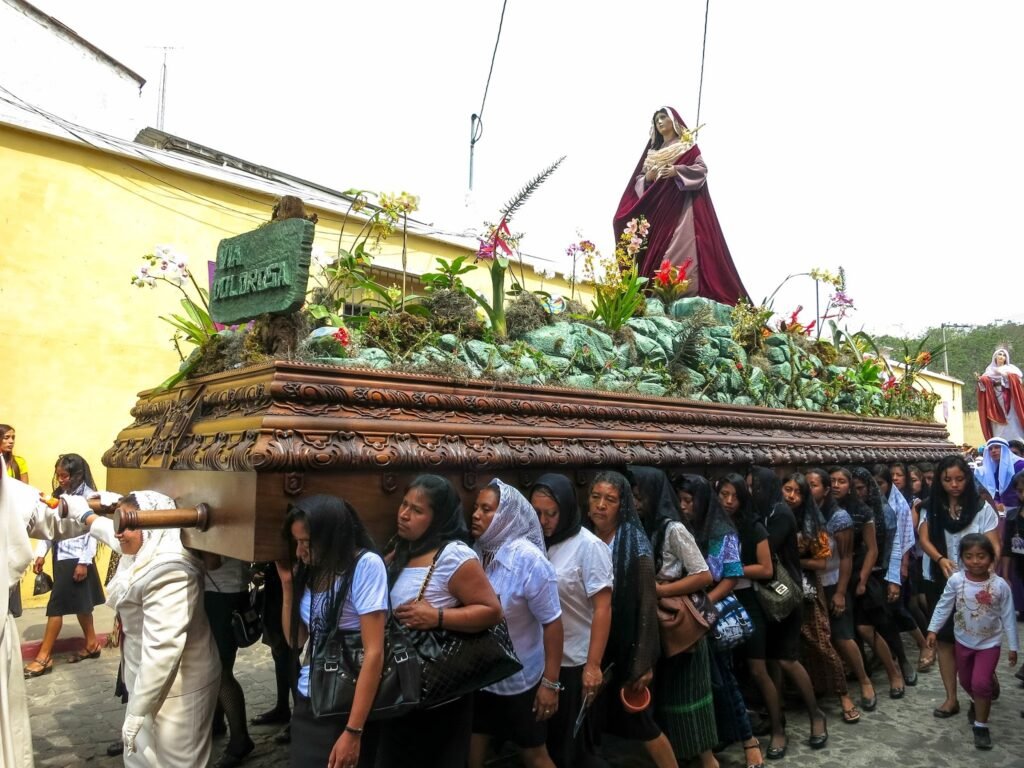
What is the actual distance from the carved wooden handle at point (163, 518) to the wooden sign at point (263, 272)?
831 mm

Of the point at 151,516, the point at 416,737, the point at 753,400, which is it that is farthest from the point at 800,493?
the point at 151,516

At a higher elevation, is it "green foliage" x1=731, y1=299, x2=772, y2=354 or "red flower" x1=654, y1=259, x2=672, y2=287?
"red flower" x1=654, y1=259, x2=672, y2=287

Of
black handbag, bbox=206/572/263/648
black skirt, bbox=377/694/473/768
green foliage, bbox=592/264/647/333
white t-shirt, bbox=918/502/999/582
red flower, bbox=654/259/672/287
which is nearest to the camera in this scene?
black skirt, bbox=377/694/473/768

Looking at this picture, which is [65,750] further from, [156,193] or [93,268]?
[156,193]

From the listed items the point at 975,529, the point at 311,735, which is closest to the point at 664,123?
the point at 975,529

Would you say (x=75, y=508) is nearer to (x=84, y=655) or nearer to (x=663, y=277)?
(x=84, y=655)

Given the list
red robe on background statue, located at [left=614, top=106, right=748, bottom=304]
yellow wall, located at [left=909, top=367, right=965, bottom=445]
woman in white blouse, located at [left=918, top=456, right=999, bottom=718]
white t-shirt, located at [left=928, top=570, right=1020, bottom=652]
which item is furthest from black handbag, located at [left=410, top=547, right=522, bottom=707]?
yellow wall, located at [left=909, top=367, right=965, bottom=445]

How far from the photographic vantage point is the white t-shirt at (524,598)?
8.71ft

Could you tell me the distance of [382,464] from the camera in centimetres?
255

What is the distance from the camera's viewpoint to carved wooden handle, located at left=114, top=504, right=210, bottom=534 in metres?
2.39

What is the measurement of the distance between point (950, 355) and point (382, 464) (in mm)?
29770

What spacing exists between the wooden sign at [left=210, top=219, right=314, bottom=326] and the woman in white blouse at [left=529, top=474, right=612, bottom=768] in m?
1.26

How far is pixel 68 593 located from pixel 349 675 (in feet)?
13.1

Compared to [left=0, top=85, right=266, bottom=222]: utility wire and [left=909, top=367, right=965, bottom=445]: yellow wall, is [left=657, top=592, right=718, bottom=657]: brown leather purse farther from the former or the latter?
[left=909, top=367, right=965, bottom=445]: yellow wall
